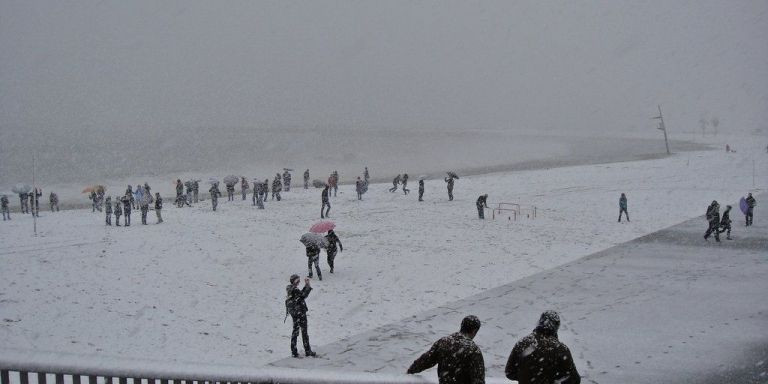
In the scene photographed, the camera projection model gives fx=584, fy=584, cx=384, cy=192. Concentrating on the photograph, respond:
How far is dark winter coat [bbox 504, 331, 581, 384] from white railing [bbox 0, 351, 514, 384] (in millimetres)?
759

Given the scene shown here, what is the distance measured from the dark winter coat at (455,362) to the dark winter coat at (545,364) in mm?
357

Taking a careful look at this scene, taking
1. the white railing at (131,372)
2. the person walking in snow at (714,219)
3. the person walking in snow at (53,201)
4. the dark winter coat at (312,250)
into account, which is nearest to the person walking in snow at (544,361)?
the white railing at (131,372)

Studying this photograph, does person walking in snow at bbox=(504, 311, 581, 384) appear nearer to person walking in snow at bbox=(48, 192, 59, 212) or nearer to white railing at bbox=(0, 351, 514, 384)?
white railing at bbox=(0, 351, 514, 384)

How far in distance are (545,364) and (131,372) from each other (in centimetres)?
315

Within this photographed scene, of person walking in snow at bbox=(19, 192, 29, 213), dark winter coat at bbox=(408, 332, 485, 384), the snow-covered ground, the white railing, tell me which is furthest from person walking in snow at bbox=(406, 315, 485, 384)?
person walking in snow at bbox=(19, 192, 29, 213)

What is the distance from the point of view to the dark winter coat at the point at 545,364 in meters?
4.69

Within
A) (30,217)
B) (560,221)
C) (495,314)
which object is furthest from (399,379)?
(30,217)

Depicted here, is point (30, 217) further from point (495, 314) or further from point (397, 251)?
point (495, 314)

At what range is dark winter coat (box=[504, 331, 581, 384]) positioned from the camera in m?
4.69

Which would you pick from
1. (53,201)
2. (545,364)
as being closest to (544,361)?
(545,364)

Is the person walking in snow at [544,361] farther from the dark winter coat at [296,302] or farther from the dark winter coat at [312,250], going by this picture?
the dark winter coat at [312,250]

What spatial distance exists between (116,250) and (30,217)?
1173cm

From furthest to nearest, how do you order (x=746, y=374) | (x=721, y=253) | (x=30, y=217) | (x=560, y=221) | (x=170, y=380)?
(x=30, y=217), (x=560, y=221), (x=721, y=253), (x=746, y=374), (x=170, y=380)

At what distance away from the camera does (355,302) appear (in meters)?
14.5
